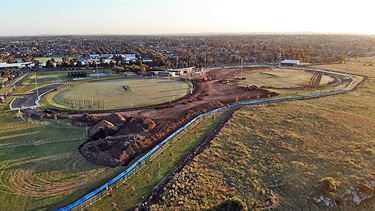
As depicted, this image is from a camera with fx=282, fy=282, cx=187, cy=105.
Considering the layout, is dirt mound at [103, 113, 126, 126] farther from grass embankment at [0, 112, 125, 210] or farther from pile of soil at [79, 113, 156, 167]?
grass embankment at [0, 112, 125, 210]

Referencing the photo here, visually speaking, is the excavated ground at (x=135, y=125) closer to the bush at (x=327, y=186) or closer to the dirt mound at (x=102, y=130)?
the dirt mound at (x=102, y=130)

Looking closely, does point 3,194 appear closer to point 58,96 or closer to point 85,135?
point 85,135

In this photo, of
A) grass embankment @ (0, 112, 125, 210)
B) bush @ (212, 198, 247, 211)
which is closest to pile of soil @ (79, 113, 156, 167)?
grass embankment @ (0, 112, 125, 210)

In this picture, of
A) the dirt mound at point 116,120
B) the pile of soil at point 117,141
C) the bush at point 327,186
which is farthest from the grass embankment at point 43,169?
the bush at point 327,186

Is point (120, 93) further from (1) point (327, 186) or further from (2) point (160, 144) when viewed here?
(1) point (327, 186)

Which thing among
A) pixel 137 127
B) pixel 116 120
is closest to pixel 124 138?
pixel 137 127

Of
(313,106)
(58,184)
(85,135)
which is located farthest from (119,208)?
(313,106)
